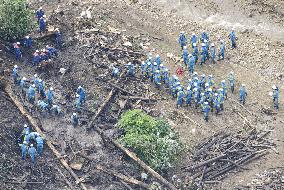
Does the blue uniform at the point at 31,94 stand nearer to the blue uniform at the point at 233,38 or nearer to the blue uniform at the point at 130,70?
the blue uniform at the point at 130,70

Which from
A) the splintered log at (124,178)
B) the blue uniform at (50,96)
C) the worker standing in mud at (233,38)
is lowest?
the splintered log at (124,178)

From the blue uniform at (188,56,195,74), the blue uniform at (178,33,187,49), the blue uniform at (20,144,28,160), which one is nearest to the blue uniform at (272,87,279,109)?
the blue uniform at (188,56,195,74)

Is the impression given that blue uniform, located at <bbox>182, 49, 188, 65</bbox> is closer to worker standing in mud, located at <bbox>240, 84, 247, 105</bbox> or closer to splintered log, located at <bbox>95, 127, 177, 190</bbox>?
worker standing in mud, located at <bbox>240, 84, 247, 105</bbox>

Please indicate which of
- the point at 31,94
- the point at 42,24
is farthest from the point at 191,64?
the point at 31,94

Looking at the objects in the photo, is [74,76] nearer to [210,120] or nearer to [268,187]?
[210,120]

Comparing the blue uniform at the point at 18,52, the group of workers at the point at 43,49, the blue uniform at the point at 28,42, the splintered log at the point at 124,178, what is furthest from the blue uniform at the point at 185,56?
the blue uniform at the point at 18,52

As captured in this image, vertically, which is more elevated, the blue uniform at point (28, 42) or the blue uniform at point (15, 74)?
the blue uniform at point (28, 42)
